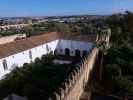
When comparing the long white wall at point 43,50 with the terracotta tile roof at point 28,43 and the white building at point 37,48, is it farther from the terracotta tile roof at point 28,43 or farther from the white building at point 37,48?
the terracotta tile roof at point 28,43

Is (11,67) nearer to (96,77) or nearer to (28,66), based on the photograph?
(28,66)

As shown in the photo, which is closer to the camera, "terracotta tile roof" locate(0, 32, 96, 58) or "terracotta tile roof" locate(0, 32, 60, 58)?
"terracotta tile roof" locate(0, 32, 60, 58)

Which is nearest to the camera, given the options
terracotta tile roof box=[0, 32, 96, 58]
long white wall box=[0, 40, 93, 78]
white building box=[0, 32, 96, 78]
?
white building box=[0, 32, 96, 78]

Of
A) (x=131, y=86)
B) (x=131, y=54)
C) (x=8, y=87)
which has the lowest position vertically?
(x=8, y=87)

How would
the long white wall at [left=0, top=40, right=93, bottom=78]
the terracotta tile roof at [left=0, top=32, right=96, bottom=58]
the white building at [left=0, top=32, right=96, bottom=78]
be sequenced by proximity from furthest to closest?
the terracotta tile roof at [left=0, top=32, right=96, bottom=58]
the long white wall at [left=0, top=40, right=93, bottom=78]
the white building at [left=0, top=32, right=96, bottom=78]

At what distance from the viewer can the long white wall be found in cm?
2521

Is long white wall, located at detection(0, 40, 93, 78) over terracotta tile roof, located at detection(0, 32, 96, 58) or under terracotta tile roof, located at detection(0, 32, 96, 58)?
under

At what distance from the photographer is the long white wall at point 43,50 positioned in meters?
25.2

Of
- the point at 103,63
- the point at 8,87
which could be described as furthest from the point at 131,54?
the point at 8,87

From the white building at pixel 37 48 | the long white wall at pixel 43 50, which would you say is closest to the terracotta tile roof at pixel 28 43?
A: the white building at pixel 37 48

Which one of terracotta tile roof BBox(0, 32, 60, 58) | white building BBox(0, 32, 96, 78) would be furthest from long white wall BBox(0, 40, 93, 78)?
terracotta tile roof BBox(0, 32, 60, 58)

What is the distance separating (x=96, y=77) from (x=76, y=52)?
1337 cm

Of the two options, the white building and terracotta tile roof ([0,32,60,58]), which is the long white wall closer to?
the white building

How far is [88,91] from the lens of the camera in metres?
17.1
